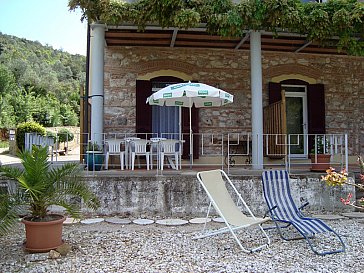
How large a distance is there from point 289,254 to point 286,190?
1.44m

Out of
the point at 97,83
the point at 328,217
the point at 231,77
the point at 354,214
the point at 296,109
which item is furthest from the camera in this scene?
the point at 296,109

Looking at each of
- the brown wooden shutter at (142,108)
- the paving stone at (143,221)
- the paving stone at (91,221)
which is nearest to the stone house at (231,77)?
the brown wooden shutter at (142,108)

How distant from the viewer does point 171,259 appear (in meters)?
4.40

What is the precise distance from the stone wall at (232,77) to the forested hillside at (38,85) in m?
7.85

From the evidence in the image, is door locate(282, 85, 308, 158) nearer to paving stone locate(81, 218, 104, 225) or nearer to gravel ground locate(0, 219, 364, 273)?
gravel ground locate(0, 219, 364, 273)

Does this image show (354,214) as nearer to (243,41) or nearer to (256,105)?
(256,105)

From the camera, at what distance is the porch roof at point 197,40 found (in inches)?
354

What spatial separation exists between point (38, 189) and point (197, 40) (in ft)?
21.9

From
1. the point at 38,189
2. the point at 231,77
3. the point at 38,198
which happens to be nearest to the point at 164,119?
the point at 231,77

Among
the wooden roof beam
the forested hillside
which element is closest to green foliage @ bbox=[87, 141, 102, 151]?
the wooden roof beam

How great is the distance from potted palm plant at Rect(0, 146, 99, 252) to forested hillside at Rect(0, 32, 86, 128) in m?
13.0

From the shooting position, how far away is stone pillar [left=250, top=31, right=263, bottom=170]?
27.7 feet

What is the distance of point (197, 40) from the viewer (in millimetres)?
9750

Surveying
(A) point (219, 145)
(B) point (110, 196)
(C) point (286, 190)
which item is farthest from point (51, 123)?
(C) point (286, 190)
